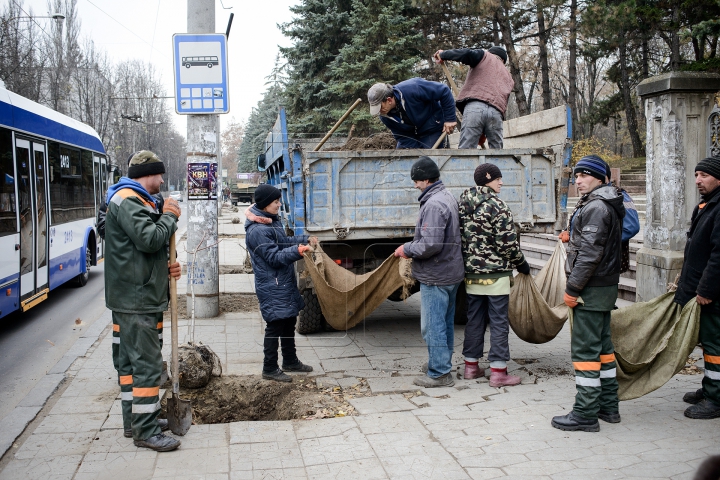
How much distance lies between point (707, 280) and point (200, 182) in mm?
5889

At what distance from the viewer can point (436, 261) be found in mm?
5152

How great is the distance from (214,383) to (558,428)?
2879mm

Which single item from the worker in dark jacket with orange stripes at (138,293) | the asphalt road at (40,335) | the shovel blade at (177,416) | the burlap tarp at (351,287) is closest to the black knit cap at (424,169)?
the burlap tarp at (351,287)

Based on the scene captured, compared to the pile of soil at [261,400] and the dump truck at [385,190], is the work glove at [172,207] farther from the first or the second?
the dump truck at [385,190]

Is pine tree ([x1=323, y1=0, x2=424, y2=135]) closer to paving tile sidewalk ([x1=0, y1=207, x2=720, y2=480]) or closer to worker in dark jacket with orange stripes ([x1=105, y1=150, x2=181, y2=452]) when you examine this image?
paving tile sidewalk ([x1=0, y1=207, x2=720, y2=480])

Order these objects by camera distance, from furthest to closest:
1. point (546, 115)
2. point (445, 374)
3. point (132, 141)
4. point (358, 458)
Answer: point (132, 141) → point (546, 115) → point (445, 374) → point (358, 458)

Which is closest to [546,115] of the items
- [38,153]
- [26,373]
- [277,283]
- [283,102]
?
[277,283]

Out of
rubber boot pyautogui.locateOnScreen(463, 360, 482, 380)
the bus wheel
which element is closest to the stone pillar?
rubber boot pyautogui.locateOnScreen(463, 360, 482, 380)

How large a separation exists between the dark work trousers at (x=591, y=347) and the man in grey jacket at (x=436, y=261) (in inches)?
46.6

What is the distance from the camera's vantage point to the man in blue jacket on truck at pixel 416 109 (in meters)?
6.74

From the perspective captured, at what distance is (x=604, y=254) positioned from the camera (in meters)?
4.23

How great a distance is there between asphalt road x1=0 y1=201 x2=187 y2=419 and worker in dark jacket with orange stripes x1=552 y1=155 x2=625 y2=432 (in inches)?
177

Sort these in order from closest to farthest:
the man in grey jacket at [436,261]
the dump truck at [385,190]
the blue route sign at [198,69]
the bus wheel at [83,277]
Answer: the man in grey jacket at [436,261]
the dump truck at [385,190]
the blue route sign at [198,69]
the bus wheel at [83,277]

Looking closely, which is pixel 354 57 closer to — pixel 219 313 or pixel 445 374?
pixel 219 313
